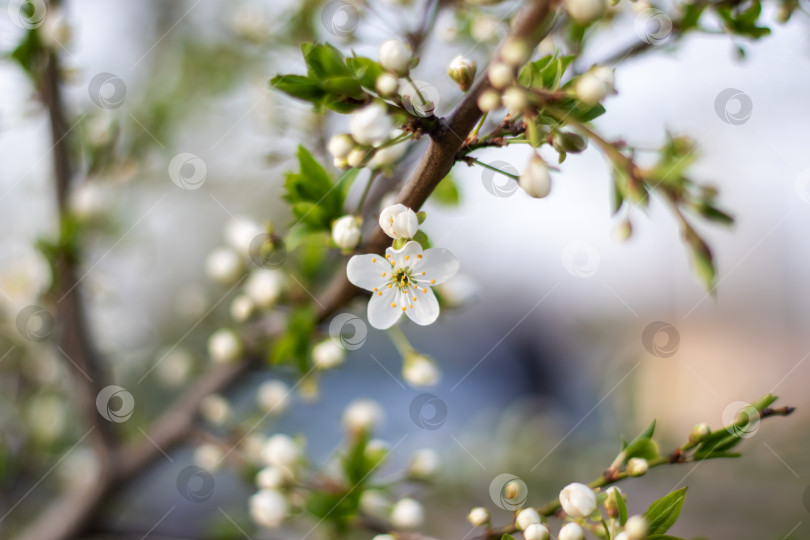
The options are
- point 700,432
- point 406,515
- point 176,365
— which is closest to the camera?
point 700,432

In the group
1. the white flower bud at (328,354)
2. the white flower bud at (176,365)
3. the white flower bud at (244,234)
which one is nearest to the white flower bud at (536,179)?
the white flower bud at (328,354)

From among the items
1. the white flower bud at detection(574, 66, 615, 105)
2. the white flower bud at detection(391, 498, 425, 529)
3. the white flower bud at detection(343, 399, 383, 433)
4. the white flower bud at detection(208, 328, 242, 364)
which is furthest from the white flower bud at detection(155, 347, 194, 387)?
the white flower bud at detection(574, 66, 615, 105)

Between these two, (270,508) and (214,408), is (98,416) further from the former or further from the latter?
(270,508)

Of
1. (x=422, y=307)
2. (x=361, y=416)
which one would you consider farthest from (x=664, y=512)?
(x=361, y=416)

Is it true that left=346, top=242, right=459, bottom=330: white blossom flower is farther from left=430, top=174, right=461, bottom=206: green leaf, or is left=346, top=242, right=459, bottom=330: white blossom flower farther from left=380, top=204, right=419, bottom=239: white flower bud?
left=430, top=174, right=461, bottom=206: green leaf

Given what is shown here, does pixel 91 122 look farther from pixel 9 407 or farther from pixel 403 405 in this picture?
pixel 403 405

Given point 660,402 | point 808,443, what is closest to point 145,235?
point 660,402
